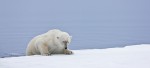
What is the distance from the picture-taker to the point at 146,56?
8.32 m

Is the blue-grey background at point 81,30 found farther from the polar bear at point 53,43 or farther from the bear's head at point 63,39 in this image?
the bear's head at point 63,39

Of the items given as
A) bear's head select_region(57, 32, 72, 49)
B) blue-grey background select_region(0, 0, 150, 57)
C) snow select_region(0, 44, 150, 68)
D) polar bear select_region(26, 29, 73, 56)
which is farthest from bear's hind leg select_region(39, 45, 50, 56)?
blue-grey background select_region(0, 0, 150, 57)

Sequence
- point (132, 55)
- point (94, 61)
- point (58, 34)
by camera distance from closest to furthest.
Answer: point (94, 61)
point (132, 55)
point (58, 34)

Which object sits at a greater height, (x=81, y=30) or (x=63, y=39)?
(x=81, y=30)

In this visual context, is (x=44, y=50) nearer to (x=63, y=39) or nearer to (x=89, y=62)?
(x=63, y=39)

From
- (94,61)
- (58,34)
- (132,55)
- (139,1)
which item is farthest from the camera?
(139,1)

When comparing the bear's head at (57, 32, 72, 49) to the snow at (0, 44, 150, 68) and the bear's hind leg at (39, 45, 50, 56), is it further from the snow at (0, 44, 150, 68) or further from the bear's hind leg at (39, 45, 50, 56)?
the snow at (0, 44, 150, 68)

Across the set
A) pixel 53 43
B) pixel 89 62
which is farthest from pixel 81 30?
pixel 89 62

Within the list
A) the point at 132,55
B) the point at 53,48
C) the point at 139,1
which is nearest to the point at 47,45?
the point at 53,48

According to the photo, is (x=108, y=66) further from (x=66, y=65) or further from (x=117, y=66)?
(x=66, y=65)

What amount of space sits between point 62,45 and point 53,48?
237mm

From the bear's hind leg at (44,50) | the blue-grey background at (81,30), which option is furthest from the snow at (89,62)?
the blue-grey background at (81,30)

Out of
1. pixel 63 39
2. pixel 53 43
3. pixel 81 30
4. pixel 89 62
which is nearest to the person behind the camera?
pixel 89 62

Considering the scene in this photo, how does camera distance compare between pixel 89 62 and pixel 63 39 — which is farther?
pixel 63 39
